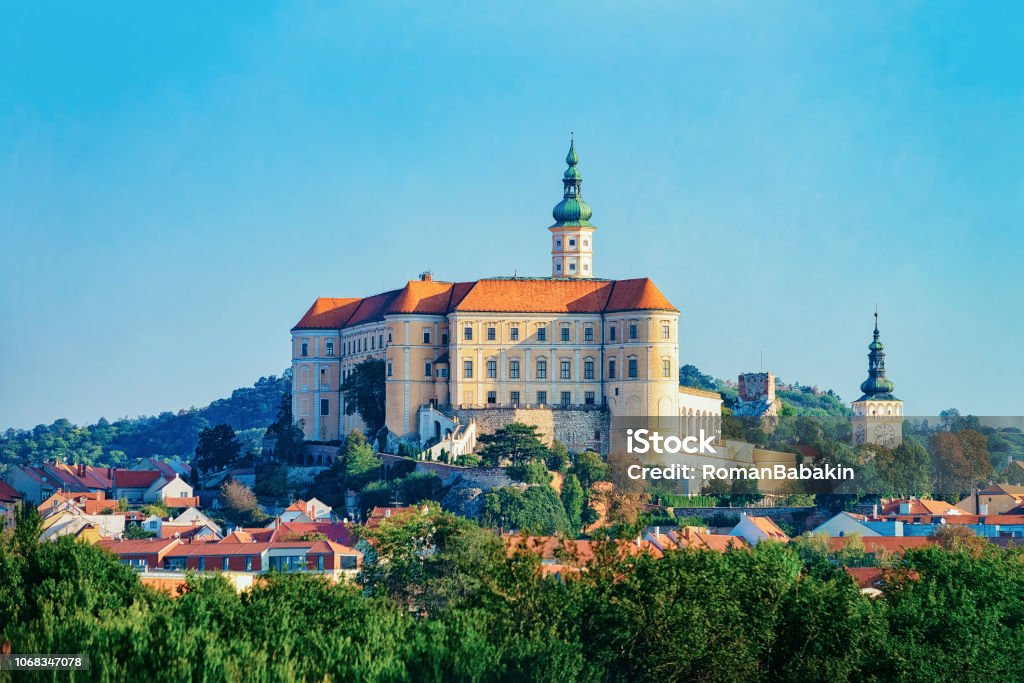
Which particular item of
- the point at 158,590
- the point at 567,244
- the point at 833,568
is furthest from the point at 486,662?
the point at 567,244

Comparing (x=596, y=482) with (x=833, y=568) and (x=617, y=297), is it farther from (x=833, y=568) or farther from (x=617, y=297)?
(x=833, y=568)

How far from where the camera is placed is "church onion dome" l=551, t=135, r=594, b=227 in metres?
122

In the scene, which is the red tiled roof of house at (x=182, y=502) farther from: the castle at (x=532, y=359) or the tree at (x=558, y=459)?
the tree at (x=558, y=459)

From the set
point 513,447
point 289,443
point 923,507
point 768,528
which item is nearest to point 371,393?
point 289,443

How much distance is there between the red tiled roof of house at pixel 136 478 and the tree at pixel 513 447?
2516cm

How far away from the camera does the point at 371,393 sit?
358ft

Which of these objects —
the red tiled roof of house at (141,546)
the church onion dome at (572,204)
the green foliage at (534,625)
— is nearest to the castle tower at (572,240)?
the church onion dome at (572,204)

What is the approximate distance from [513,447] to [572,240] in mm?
22096

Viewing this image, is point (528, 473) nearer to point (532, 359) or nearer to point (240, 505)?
point (532, 359)

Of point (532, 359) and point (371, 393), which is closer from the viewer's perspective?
point (532, 359)

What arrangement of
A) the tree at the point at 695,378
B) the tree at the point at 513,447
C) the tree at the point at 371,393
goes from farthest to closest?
1. the tree at the point at 695,378
2. the tree at the point at 371,393
3. the tree at the point at 513,447

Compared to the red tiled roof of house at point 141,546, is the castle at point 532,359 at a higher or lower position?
higher

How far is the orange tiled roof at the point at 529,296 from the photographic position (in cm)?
10712

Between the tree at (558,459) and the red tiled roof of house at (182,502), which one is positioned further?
the red tiled roof of house at (182,502)
